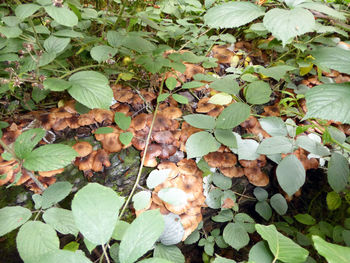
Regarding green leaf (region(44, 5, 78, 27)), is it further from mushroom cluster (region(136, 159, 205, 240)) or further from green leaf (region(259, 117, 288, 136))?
green leaf (region(259, 117, 288, 136))

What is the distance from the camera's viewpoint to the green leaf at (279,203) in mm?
1531

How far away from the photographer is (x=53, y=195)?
3.15ft

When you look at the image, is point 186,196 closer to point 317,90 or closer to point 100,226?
point 100,226

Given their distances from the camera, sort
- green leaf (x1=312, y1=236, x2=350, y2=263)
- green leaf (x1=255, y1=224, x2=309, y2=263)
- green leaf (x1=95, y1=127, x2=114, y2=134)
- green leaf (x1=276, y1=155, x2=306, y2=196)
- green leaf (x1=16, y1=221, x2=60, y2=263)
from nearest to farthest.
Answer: green leaf (x1=312, y1=236, x2=350, y2=263), green leaf (x1=255, y1=224, x2=309, y2=263), green leaf (x1=16, y1=221, x2=60, y2=263), green leaf (x1=276, y1=155, x2=306, y2=196), green leaf (x1=95, y1=127, x2=114, y2=134)

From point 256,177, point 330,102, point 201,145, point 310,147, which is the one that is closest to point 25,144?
point 201,145

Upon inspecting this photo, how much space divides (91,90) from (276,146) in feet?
3.58

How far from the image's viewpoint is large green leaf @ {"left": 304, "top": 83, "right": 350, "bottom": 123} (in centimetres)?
73

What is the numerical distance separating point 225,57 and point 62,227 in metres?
1.92

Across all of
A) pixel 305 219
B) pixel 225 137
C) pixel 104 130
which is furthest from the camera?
pixel 305 219

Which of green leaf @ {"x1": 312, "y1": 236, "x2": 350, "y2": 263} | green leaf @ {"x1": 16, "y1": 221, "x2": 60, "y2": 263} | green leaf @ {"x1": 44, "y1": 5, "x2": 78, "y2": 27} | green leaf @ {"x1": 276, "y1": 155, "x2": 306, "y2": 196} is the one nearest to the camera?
green leaf @ {"x1": 312, "y1": 236, "x2": 350, "y2": 263}

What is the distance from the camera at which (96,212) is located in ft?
1.92

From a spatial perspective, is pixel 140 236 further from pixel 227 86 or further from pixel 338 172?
pixel 338 172

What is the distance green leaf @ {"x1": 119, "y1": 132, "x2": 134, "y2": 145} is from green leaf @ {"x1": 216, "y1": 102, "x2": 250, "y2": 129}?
568 mm

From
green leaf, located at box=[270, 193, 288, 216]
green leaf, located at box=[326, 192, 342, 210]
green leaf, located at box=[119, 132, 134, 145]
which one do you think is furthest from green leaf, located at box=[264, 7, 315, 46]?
green leaf, located at box=[326, 192, 342, 210]
